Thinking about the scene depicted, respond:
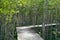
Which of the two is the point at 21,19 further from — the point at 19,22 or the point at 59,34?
the point at 59,34

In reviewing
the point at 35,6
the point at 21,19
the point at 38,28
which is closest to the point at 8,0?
the point at 38,28

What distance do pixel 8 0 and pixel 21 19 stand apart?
35.6ft

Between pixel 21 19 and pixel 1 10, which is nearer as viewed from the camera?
pixel 1 10

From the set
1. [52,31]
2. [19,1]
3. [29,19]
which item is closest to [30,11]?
[29,19]

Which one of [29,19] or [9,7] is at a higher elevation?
[9,7]

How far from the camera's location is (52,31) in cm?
1630

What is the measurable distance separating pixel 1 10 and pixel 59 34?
9495mm

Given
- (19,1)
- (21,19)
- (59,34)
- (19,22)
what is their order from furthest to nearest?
(21,19) → (19,22) → (59,34) → (19,1)

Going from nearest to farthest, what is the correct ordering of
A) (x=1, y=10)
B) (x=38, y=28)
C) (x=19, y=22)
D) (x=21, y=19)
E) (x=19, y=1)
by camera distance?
(x=1, y=10), (x=19, y=1), (x=38, y=28), (x=19, y=22), (x=21, y=19)

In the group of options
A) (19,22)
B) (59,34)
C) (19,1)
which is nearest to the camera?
(19,1)

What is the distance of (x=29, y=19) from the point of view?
1886 cm

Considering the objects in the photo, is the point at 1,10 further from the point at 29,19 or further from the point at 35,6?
the point at 29,19

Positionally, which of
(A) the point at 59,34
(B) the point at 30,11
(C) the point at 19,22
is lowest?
(A) the point at 59,34

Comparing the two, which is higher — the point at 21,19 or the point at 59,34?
the point at 21,19
